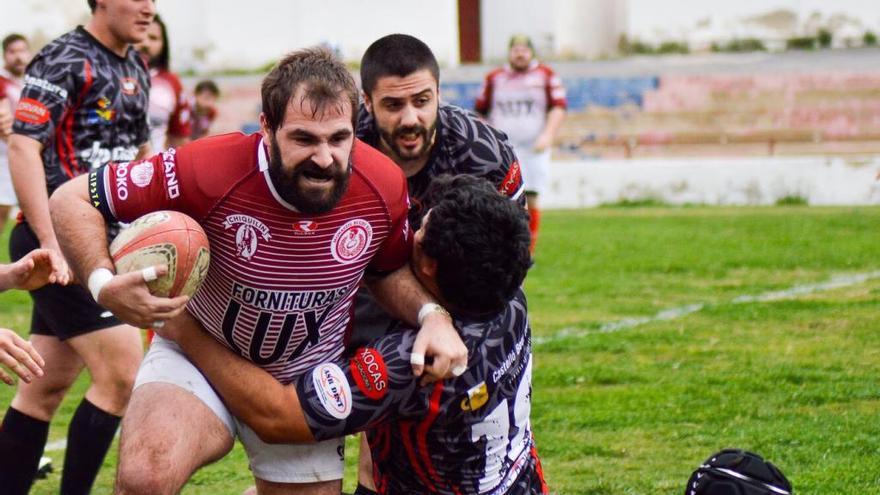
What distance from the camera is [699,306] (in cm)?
1023

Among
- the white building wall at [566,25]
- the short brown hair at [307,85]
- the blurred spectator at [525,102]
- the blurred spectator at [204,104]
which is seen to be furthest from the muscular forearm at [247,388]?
the white building wall at [566,25]

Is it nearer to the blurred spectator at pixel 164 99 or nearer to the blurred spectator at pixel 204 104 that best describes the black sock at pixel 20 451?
the blurred spectator at pixel 164 99

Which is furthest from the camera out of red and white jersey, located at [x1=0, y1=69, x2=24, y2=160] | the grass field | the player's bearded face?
red and white jersey, located at [x1=0, y1=69, x2=24, y2=160]

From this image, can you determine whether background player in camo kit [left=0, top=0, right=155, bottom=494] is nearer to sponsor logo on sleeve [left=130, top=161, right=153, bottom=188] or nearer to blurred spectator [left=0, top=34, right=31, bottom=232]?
sponsor logo on sleeve [left=130, top=161, right=153, bottom=188]

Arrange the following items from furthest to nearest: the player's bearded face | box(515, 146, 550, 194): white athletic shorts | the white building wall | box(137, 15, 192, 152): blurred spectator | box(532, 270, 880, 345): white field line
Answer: the white building wall → box(515, 146, 550, 194): white athletic shorts → box(532, 270, 880, 345): white field line → box(137, 15, 192, 152): blurred spectator → the player's bearded face

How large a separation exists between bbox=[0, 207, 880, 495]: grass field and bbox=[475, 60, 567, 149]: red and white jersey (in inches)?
53.6

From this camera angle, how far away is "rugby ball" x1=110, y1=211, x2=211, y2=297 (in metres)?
3.90

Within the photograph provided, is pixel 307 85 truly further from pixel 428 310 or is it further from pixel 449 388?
pixel 449 388

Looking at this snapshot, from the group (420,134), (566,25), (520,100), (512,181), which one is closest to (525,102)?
(520,100)

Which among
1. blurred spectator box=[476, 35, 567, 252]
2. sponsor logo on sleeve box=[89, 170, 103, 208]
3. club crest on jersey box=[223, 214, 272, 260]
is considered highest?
sponsor logo on sleeve box=[89, 170, 103, 208]

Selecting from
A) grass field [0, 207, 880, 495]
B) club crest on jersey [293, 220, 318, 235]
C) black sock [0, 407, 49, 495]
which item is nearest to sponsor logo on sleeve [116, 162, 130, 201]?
club crest on jersey [293, 220, 318, 235]

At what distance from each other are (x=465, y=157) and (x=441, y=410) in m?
1.43

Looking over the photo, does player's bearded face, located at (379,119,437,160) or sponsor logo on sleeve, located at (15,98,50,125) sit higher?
sponsor logo on sleeve, located at (15,98,50,125)

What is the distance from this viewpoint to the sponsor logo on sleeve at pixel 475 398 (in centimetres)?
404
